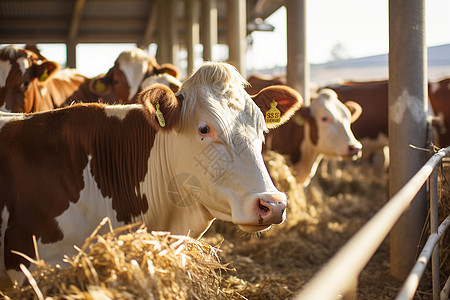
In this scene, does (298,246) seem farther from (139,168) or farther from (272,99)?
(139,168)

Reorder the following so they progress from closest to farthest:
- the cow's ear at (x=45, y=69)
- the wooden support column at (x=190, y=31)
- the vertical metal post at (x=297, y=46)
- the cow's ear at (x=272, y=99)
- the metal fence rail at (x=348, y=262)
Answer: the metal fence rail at (x=348, y=262)
the cow's ear at (x=272, y=99)
the cow's ear at (x=45, y=69)
the vertical metal post at (x=297, y=46)
the wooden support column at (x=190, y=31)

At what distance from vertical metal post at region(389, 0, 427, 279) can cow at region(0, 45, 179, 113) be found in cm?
301

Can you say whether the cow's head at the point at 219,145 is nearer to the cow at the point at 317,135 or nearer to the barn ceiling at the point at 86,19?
the cow at the point at 317,135

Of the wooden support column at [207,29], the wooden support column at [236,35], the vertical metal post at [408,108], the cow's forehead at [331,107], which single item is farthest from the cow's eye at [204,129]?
the wooden support column at [207,29]

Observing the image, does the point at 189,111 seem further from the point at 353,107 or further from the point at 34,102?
the point at 353,107

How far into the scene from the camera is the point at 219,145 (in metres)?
2.85

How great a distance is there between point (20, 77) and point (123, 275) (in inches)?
151

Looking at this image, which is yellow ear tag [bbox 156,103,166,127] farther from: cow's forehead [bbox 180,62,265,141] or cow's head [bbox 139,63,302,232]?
cow's forehead [bbox 180,62,265,141]

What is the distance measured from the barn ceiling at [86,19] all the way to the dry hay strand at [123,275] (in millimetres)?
13925

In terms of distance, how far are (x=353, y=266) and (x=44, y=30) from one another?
1790cm

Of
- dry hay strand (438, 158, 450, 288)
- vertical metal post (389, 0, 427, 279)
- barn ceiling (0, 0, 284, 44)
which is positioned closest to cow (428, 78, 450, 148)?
vertical metal post (389, 0, 427, 279)

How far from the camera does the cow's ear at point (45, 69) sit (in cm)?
527

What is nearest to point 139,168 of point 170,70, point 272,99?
point 272,99

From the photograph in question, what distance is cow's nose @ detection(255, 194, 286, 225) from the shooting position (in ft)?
8.39
